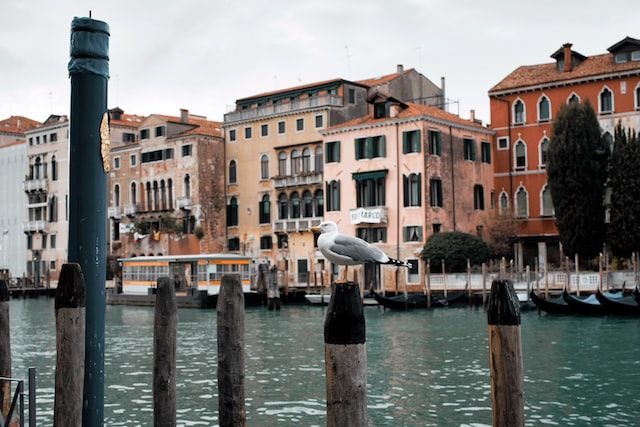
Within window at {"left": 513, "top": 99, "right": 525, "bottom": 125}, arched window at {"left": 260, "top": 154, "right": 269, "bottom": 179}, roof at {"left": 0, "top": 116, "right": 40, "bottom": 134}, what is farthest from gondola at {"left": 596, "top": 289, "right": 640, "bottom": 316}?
roof at {"left": 0, "top": 116, "right": 40, "bottom": 134}

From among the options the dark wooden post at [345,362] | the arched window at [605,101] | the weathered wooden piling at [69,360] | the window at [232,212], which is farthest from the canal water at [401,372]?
the window at [232,212]

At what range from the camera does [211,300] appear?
30922mm

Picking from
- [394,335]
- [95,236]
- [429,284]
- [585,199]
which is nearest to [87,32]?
[95,236]

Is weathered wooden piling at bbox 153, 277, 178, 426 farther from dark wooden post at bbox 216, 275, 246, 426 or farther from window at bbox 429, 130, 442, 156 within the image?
window at bbox 429, 130, 442, 156

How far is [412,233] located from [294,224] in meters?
6.12

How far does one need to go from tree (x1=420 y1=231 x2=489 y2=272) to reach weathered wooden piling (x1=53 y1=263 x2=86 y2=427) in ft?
82.6

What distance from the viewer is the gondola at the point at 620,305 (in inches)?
862

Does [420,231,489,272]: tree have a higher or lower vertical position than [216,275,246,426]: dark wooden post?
higher

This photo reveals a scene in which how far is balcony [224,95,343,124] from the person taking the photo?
114 ft

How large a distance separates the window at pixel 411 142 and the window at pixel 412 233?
266 centimetres

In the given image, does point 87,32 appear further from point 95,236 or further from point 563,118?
point 563,118

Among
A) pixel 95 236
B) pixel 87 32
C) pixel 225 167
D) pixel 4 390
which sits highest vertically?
pixel 225 167

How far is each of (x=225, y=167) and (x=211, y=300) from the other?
31.2 feet

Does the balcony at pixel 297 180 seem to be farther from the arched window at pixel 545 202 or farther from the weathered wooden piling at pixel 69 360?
the weathered wooden piling at pixel 69 360
